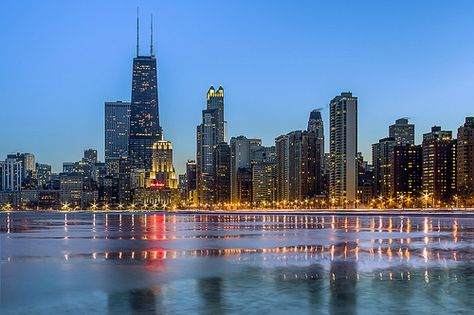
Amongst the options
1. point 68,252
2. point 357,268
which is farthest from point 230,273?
point 68,252

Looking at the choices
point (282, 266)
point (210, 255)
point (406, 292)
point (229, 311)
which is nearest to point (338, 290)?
point (406, 292)

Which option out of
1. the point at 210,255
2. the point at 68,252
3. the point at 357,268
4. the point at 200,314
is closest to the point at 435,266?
the point at 357,268

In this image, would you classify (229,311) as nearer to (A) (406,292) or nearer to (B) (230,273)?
(A) (406,292)

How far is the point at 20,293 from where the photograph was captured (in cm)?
2688

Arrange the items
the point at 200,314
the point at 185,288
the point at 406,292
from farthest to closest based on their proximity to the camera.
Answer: the point at 185,288
the point at 406,292
the point at 200,314

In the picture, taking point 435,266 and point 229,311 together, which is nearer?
point 229,311

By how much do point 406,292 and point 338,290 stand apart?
9.12ft

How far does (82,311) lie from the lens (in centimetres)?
2272

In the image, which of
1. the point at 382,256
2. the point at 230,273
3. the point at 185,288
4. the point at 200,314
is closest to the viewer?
the point at 200,314

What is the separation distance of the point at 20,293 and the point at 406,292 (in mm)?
16397

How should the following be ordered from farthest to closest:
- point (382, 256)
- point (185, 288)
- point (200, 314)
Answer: point (382, 256) → point (185, 288) → point (200, 314)

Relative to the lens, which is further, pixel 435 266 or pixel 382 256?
pixel 382 256

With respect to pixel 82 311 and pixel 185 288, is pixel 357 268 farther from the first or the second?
pixel 82 311

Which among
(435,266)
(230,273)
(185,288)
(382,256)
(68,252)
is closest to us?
(185,288)
